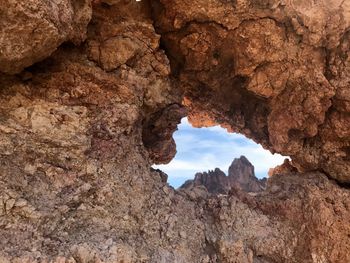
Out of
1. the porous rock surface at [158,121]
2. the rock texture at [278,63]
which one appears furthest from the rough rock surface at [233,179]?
the porous rock surface at [158,121]

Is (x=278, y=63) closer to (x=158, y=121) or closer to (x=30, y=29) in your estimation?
(x=158, y=121)

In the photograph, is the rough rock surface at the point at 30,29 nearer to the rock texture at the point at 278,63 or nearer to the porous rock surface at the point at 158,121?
the porous rock surface at the point at 158,121

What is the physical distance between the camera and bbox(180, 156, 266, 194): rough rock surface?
1675cm

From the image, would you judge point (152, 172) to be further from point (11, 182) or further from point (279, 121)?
point (279, 121)

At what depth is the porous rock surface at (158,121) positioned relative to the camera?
4949 millimetres

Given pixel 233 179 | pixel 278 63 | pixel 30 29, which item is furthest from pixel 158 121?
pixel 233 179

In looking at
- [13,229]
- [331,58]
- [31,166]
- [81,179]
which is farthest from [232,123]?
[13,229]

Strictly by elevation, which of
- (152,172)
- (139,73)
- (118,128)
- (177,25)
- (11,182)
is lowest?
(11,182)

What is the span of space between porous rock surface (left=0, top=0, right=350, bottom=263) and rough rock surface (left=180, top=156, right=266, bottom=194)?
25.8 ft

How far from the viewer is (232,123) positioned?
8992 mm

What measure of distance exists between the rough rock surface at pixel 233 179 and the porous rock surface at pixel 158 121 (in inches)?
310

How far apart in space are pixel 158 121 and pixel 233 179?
11.5m

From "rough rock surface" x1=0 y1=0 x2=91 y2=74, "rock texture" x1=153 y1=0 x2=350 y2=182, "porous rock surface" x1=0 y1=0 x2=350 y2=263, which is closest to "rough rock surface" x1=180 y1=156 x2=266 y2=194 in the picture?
"rock texture" x1=153 y1=0 x2=350 y2=182

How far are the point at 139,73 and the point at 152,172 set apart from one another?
5.52 feet
